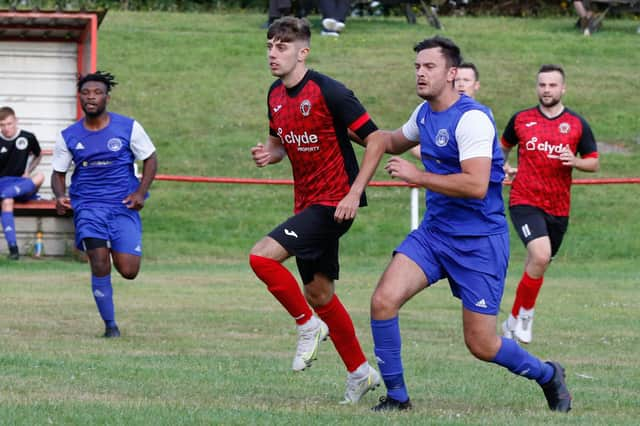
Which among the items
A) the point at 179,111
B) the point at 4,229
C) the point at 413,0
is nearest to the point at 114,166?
the point at 4,229

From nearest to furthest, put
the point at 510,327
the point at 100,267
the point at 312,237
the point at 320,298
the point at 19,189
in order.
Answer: the point at 312,237, the point at 320,298, the point at 100,267, the point at 510,327, the point at 19,189

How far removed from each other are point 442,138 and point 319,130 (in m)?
1.17

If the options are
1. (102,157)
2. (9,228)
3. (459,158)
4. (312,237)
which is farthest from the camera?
(9,228)

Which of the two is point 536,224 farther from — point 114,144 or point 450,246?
point 450,246

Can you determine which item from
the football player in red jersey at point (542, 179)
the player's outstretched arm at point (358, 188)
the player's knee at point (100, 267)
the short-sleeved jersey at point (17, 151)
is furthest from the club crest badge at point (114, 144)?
the short-sleeved jersey at point (17, 151)

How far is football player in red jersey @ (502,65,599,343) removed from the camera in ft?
37.5

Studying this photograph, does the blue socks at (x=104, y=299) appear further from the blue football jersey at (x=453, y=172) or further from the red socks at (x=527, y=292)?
the blue football jersey at (x=453, y=172)

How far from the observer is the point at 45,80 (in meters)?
20.2

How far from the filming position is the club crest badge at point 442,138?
7.09 m

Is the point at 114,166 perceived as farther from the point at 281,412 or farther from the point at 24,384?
the point at 281,412

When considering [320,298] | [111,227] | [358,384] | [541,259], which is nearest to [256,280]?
[111,227]

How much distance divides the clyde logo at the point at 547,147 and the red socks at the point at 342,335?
4.00 m

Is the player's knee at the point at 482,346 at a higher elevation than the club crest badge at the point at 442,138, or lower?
lower

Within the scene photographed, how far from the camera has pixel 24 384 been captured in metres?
7.92
